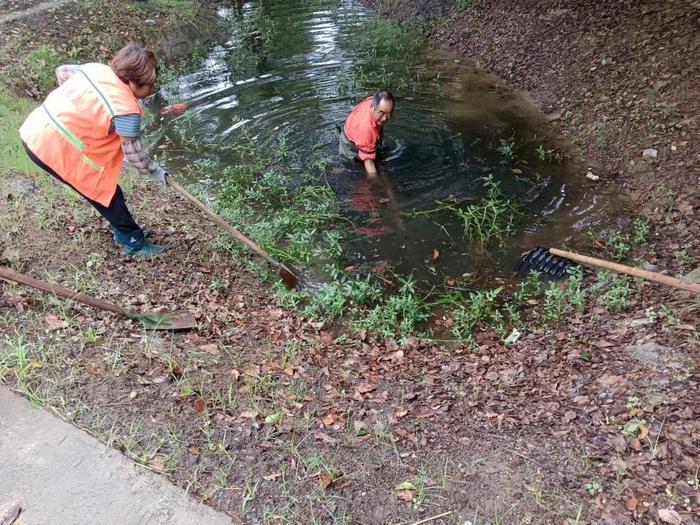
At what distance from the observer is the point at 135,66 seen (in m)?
3.75

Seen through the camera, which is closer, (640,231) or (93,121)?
(93,121)

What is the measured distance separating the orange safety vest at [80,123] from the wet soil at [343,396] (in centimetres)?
100

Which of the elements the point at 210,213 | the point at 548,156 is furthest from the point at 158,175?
the point at 548,156

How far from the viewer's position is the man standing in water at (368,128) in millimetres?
6230

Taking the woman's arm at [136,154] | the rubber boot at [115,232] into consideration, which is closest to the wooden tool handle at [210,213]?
the woman's arm at [136,154]

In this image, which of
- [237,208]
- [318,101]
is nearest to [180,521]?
[237,208]

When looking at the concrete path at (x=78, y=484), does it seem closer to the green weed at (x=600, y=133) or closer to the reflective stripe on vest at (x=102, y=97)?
the reflective stripe on vest at (x=102, y=97)

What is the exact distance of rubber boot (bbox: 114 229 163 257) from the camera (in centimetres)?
480

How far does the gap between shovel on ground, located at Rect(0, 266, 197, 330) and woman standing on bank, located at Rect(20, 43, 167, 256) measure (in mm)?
845

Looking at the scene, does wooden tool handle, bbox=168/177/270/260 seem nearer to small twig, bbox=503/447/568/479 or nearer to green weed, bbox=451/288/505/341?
green weed, bbox=451/288/505/341

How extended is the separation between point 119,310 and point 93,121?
1455 mm

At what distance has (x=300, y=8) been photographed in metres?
15.1

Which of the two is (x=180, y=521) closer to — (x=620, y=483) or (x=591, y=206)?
(x=620, y=483)

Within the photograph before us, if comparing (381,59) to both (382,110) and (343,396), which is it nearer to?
(382,110)
